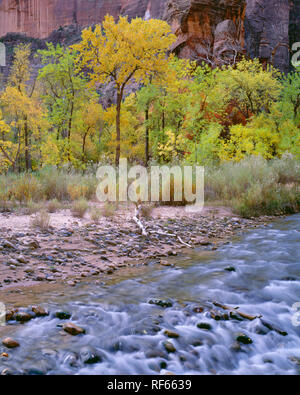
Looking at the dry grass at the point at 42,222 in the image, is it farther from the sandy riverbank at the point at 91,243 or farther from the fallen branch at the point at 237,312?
the fallen branch at the point at 237,312

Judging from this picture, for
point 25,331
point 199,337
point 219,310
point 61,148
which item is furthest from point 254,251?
point 61,148

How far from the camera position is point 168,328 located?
9.11 feet

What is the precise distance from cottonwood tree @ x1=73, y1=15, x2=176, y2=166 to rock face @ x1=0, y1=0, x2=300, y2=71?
39.6 feet

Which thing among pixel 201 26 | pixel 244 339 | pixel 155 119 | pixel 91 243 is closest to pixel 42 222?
pixel 91 243

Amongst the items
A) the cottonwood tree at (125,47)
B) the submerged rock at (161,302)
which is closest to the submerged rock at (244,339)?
the submerged rock at (161,302)

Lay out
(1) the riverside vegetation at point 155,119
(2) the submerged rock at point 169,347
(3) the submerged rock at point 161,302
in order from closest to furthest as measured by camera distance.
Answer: (2) the submerged rock at point 169,347
(3) the submerged rock at point 161,302
(1) the riverside vegetation at point 155,119

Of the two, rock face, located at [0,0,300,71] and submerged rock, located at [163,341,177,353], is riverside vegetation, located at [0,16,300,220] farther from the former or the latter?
rock face, located at [0,0,300,71]

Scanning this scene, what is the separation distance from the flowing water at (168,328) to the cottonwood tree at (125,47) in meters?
12.2

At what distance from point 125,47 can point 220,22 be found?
90.9 ft

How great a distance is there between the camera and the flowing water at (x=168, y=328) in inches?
90.7

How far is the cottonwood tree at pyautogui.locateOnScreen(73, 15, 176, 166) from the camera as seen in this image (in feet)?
45.0

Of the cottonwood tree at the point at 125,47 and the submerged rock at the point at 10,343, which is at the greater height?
the cottonwood tree at the point at 125,47

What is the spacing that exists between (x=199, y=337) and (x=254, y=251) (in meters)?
3.20

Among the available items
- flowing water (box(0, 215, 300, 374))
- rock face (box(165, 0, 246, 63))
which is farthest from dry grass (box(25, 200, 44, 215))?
rock face (box(165, 0, 246, 63))
